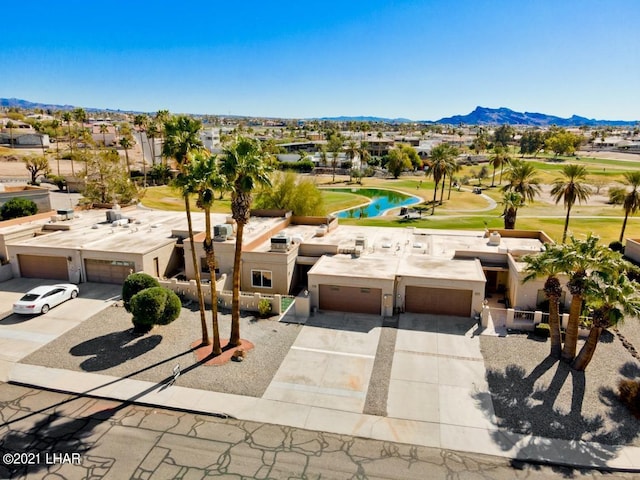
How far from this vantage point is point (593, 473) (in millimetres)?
14938

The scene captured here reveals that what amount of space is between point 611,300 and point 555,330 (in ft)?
12.5

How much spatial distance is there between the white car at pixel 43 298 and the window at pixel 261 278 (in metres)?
12.1

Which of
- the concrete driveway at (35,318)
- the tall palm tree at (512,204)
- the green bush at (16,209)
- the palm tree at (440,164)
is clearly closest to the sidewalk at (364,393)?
the concrete driveway at (35,318)

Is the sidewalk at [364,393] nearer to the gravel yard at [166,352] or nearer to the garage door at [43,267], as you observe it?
the gravel yard at [166,352]

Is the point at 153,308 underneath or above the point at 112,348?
above

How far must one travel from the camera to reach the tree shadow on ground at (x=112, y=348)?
851 inches

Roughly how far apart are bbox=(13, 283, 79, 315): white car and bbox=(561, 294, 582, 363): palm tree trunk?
Result: 98.8 feet

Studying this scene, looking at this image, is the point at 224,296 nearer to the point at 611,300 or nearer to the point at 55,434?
the point at 55,434

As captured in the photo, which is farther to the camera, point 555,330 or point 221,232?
point 221,232

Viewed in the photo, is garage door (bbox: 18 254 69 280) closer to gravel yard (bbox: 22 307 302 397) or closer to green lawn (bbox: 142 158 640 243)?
gravel yard (bbox: 22 307 302 397)

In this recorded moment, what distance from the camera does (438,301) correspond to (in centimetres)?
2777

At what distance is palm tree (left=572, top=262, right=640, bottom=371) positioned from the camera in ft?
63.1

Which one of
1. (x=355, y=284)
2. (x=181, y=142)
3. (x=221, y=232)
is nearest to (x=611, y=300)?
(x=355, y=284)

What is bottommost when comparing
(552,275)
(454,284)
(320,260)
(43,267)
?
(43,267)
